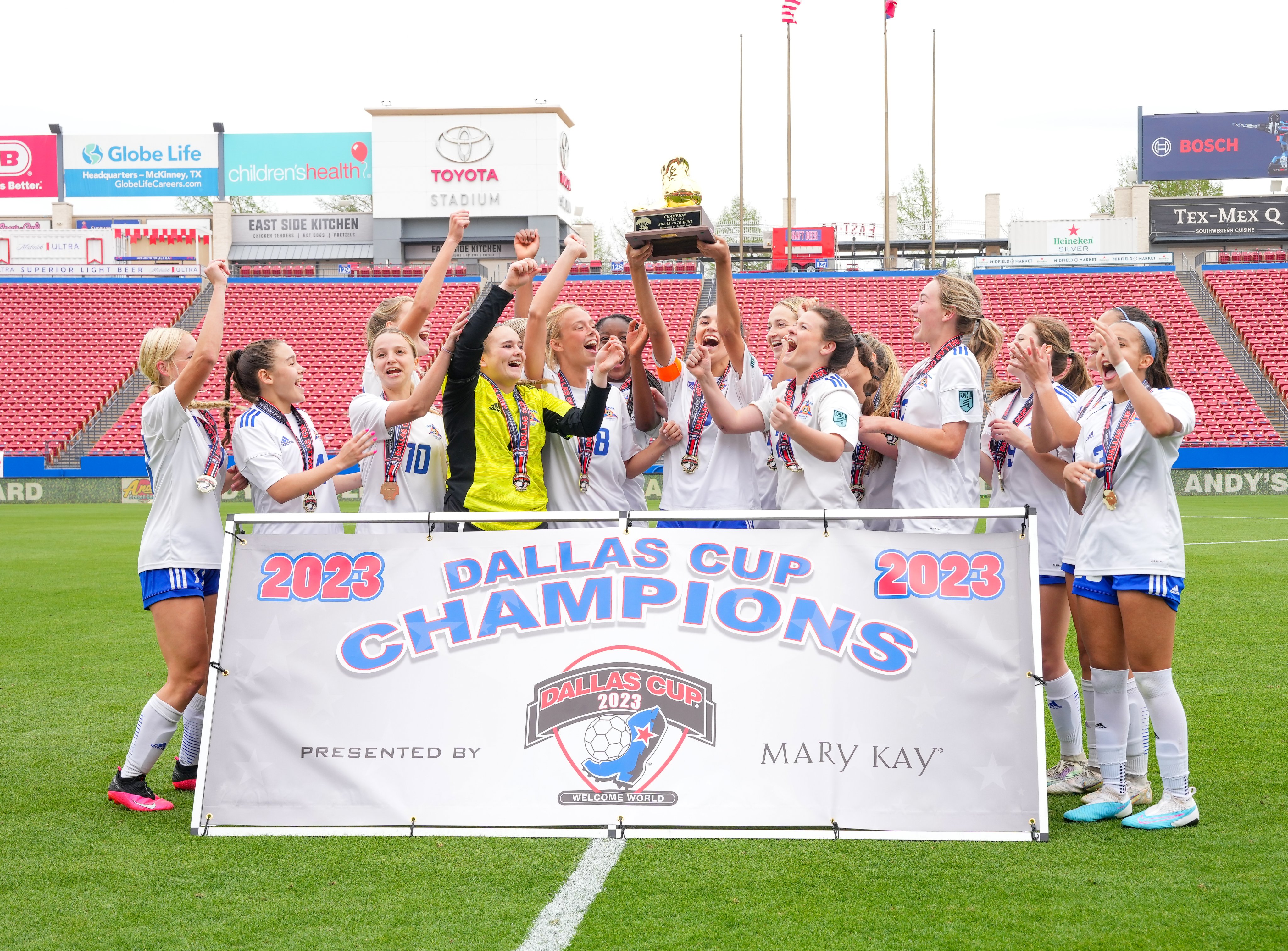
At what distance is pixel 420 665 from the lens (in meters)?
4.18

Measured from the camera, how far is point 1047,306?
37.2 m

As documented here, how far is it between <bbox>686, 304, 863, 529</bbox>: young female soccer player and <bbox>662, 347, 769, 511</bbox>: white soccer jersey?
237mm

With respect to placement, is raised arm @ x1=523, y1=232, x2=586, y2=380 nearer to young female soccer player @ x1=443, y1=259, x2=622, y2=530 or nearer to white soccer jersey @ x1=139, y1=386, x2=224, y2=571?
young female soccer player @ x1=443, y1=259, x2=622, y2=530

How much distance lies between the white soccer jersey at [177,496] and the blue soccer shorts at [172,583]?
2cm

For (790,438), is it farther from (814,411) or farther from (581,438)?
(581,438)

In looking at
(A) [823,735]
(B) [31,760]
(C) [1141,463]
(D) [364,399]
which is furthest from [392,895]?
(C) [1141,463]

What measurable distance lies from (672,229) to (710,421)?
933 mm

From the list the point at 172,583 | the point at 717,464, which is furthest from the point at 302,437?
the point at 717,464

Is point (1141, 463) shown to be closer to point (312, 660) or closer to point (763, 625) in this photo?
point (763, 625)

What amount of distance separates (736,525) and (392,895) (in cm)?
244

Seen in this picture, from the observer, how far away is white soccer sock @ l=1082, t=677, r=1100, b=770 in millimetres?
4816

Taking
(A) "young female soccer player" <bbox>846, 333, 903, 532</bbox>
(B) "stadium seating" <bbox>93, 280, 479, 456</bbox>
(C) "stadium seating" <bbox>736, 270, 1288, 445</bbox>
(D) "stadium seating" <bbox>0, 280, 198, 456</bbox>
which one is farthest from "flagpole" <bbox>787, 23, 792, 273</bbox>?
(A) "young female soccer player" <bbox>846, 333, 903, 532</bbox>

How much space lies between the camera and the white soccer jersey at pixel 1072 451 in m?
4.68

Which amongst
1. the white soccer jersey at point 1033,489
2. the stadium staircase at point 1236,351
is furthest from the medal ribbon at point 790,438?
the stadium staircase at point 1236,351
